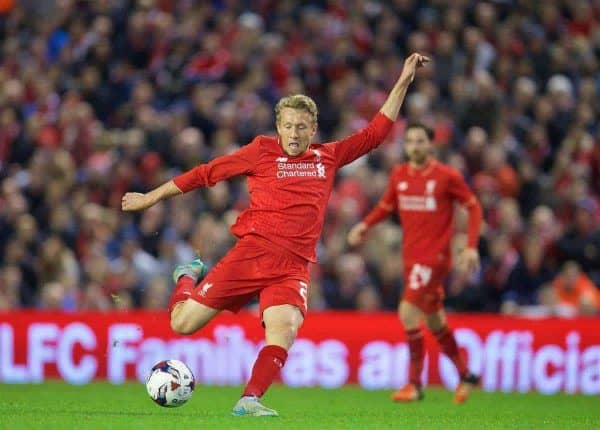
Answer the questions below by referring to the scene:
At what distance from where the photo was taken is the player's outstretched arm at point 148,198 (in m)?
9.08

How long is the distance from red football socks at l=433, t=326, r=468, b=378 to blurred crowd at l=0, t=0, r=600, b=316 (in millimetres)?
3307

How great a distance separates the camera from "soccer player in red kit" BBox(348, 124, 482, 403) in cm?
1180

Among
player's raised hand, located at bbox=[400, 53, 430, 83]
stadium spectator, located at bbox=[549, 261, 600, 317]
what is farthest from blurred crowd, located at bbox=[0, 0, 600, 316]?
player's raised hand, located at bbox=[400, 53, 430, 83]

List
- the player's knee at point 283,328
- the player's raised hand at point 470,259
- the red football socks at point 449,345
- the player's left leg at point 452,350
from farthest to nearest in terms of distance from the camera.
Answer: the red football socks at point 449,345
the player's left leg at point 452,350
the player's raised hand at point 470,259
the player's knee at point 283,328

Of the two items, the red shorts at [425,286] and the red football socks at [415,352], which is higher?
the red shorts at [425,286]

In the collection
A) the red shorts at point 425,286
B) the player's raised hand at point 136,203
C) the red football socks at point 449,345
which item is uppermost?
the player's raised hand at point 136,203

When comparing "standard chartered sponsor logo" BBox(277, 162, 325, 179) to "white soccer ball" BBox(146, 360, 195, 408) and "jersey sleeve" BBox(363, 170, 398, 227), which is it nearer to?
"white soccer ball" BBox(146, 360, 195, 408)

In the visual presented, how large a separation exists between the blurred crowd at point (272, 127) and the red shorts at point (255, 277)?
5.81m

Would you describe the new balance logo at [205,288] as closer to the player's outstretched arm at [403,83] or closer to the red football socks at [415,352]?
the player's outstretched arm at [403,83]

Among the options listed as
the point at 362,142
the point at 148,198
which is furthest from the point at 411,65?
the point at 148,198

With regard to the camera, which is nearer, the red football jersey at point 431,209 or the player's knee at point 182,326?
the player's knee at point 182,326

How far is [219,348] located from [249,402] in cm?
579

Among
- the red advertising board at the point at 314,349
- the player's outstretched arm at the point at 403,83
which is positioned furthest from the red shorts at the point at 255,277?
the red advertising board at the point at 314,349

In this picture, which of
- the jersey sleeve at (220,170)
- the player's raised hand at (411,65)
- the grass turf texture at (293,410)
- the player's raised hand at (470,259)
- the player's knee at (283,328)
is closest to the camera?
the grass turf texture at (293,410)
